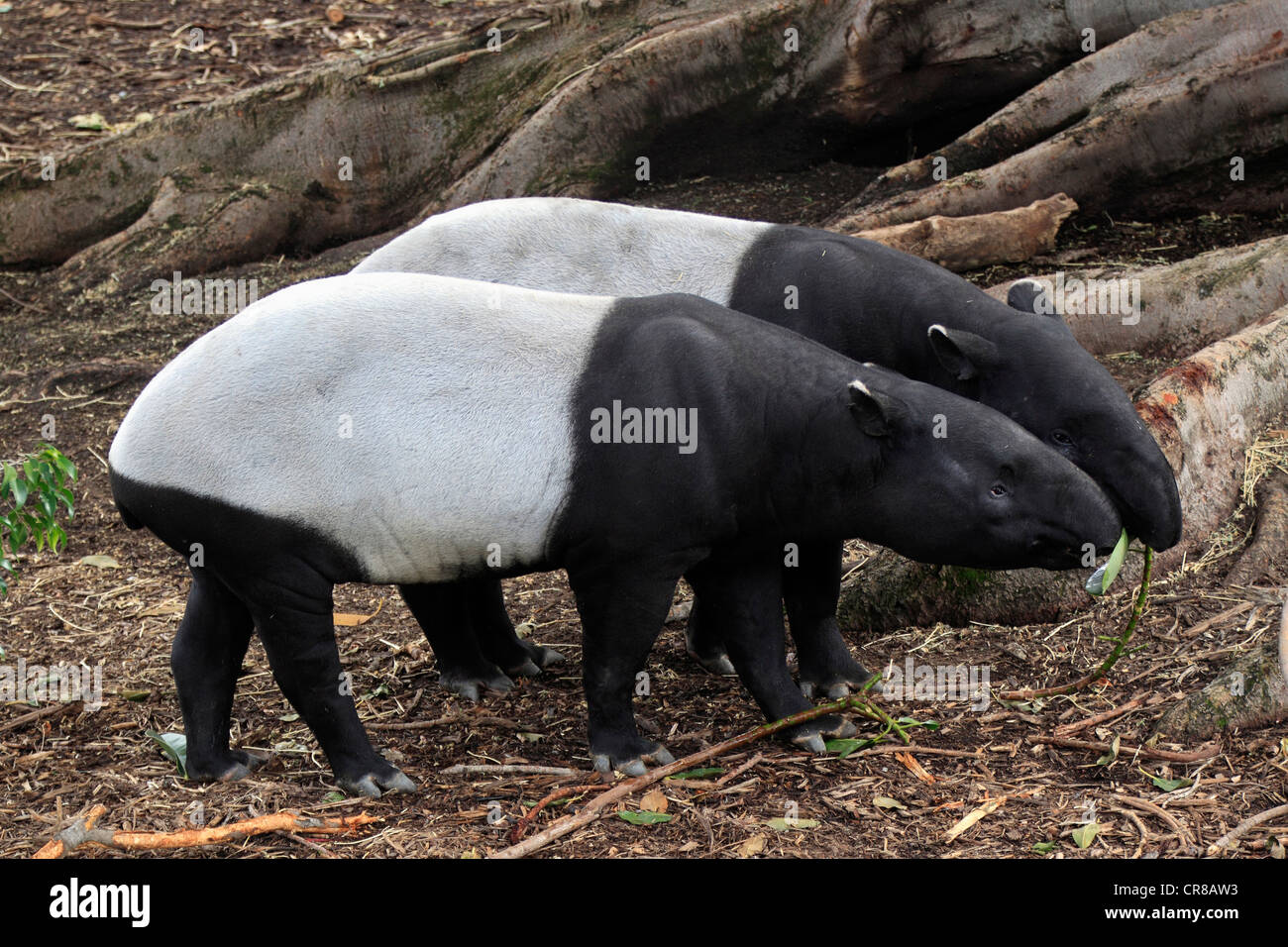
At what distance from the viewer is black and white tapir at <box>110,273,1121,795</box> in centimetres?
490

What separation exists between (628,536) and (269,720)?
2.16m

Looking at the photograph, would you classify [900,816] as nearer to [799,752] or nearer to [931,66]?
[799,752]

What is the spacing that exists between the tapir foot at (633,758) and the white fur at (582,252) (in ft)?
7.22

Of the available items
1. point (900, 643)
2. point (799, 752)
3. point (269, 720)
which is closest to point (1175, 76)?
point (900, 643)

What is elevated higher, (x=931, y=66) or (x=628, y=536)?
(x=931, y=66)

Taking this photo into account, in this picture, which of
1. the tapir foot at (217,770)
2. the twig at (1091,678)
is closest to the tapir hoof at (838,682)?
the twig at (1091,678)

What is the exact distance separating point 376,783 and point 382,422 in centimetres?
145

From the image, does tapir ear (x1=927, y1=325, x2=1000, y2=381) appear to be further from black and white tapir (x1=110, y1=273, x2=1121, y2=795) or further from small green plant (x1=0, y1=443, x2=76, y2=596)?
small green plant (x1=0, y1=443, x2=76, y2=596)

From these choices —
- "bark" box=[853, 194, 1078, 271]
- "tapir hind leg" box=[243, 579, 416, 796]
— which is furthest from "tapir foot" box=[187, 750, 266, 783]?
"bark" box=[853, 194, 1078, 271]

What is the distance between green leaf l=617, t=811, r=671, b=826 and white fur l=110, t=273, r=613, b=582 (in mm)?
1053

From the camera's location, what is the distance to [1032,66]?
10.2 meters

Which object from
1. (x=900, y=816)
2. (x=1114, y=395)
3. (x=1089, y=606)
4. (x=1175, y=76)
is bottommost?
(x=900, y=816)

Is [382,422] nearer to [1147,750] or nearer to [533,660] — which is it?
[533,660]

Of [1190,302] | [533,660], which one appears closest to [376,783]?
→ [533,660]
